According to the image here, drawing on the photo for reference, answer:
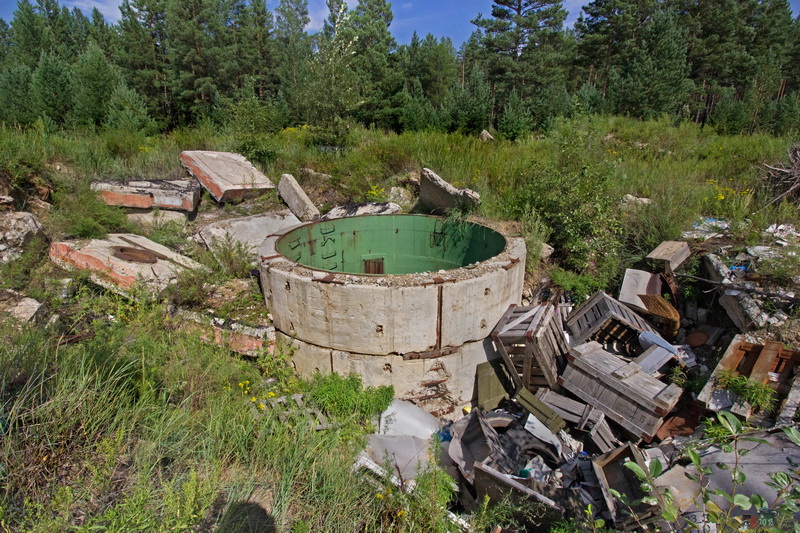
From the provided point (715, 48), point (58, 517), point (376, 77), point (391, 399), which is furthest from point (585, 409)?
point (715, 48)

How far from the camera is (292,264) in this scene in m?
3.90

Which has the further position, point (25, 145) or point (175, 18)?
point (175, 18)

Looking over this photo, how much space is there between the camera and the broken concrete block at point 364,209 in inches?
245

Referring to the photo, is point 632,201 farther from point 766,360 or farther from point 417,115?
point 417,115

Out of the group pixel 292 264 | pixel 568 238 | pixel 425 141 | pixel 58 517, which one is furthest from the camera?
pixel 425 141

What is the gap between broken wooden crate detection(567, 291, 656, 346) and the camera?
4109mm

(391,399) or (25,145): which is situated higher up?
(25,145)

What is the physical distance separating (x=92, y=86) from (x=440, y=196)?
13514 millimetres

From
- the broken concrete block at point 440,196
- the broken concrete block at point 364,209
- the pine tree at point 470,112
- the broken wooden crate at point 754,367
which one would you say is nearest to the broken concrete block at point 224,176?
the broken concrete block at point 364,209

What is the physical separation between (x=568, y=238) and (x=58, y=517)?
212 inches

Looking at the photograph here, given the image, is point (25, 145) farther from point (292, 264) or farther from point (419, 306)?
point (419, 306)

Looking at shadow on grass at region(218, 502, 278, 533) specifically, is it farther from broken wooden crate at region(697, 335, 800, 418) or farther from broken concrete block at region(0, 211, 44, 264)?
broken concrete block at region(0, 211, 44, 264)

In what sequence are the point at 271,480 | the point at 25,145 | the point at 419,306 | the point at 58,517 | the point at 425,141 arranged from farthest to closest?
the point at 425,141 → the point at 25,145 → the point at 419,306 → the point at 271,480 → the point at 58,517

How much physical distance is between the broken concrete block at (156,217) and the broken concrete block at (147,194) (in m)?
0.11
